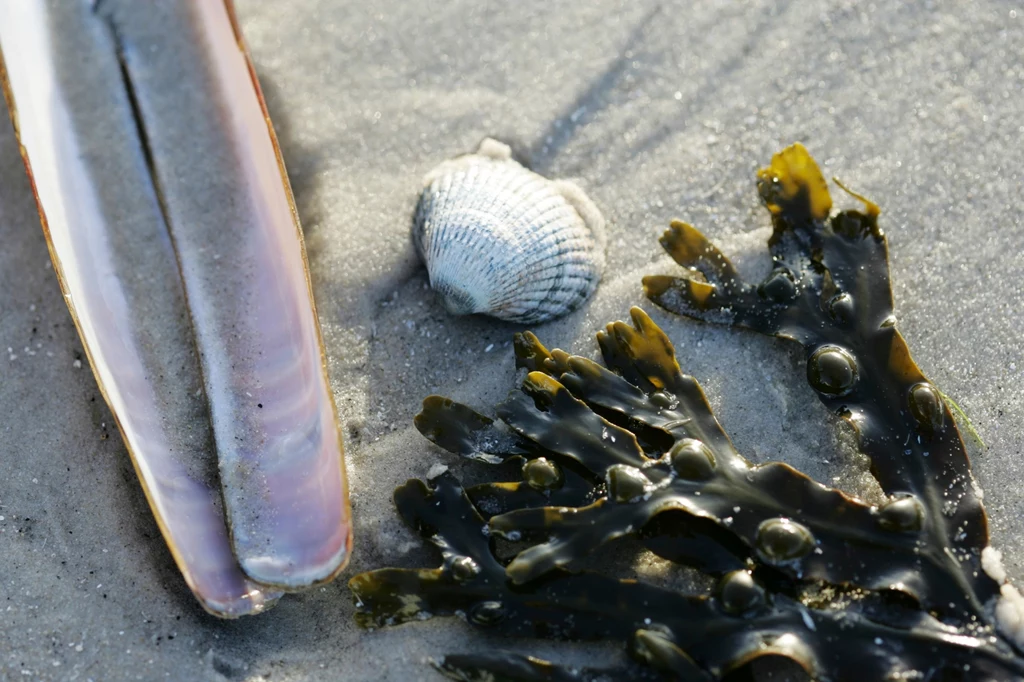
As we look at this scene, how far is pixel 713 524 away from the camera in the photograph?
1946 mm

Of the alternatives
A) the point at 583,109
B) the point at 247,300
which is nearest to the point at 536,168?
the point at 583,109

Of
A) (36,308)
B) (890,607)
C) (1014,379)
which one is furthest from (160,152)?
(1014,379)

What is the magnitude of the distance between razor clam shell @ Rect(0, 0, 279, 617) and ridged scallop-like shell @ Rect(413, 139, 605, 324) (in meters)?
0.71

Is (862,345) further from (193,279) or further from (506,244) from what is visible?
(193,279)

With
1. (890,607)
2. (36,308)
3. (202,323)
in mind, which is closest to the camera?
(890,607)

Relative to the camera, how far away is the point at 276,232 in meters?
2.06

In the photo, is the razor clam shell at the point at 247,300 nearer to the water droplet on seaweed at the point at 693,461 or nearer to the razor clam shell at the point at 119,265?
the razor clam shell at the point at 119,265

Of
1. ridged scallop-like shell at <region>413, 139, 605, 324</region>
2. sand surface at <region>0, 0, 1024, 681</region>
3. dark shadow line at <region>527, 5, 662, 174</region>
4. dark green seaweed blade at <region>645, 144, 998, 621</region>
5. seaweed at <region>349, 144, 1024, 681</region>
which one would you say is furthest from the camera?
dark shadow line at <region>527, 5, 662, 174</region>

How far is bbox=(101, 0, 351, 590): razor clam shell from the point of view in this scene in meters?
1.91

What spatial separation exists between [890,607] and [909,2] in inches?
77.9

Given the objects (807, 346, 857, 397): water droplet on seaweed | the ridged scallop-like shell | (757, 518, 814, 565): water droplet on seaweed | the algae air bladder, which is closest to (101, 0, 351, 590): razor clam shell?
the algae air bladder

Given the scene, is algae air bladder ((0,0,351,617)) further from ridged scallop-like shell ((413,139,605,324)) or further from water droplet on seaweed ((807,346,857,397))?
water droplet on seaweed ((807,346,857,397))

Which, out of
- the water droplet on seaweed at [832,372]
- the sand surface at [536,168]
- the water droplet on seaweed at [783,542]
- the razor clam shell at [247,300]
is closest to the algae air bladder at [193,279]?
the razor clam shell at [247,300]

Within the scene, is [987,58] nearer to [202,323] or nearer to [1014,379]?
[1014,379]
